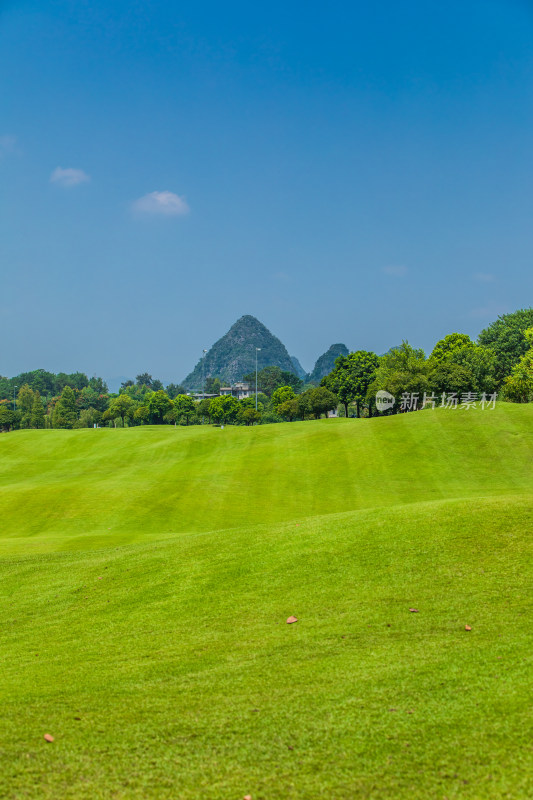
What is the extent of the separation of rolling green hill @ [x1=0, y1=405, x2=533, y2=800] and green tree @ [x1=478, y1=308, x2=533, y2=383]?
272 ft

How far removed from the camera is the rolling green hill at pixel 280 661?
5066 millimetres

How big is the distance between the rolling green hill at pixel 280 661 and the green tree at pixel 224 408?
9092cm

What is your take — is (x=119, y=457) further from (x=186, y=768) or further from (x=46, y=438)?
(x=186, y=768)

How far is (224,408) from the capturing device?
369 ft

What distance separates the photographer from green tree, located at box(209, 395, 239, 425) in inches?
4402

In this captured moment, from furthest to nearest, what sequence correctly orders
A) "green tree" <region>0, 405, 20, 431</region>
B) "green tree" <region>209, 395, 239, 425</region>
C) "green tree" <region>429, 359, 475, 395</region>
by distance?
"green tree" <region>0, 405, 20, 431</region> < "green tree" <region>209, 395, 239, 425</region> < "green tree" <region>429, 359, 475, 395</region>

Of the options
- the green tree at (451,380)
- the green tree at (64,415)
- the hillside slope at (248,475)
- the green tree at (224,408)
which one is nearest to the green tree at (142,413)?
the green tree at (64,415)

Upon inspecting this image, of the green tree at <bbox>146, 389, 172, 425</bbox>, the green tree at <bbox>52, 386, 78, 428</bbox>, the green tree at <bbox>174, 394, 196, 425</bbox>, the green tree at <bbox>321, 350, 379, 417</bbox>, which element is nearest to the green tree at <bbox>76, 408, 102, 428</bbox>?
the green tree at <bbox>52, 386, 78, 428</bbox>

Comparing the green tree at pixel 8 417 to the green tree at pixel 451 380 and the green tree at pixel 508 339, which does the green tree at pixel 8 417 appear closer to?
the green tree at pixel 451 380

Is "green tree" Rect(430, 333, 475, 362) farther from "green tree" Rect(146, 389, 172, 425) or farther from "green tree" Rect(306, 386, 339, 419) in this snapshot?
"green tree" Rect(146, 389, 172, 425)

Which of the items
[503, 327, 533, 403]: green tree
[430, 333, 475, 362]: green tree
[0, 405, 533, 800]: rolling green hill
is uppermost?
[430, 333, 475, 362]: green tree

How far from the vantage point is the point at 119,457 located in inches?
1927

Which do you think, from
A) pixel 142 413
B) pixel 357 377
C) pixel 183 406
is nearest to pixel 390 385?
pixel 357 377

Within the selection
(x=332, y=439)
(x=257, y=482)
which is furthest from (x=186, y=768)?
(x=332, y=439)
